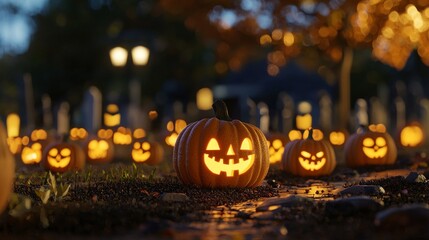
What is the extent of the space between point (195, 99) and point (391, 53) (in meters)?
15.5

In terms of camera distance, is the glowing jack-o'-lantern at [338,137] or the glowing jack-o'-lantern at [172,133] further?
the glowing jack-o'-lantern at [338,137]

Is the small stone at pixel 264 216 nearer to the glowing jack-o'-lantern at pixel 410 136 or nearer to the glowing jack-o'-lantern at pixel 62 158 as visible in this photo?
the glowing jack-o'-lantern at pixel 62 158

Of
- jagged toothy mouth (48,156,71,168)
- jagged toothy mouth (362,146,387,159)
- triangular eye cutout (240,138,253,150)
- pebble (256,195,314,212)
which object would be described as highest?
triangular eye cutout (240,138,253,150)

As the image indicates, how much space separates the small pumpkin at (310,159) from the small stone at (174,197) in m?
4.15

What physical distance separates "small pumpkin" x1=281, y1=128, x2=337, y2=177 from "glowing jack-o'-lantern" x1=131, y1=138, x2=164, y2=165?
377cm

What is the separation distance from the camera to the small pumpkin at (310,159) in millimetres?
11539

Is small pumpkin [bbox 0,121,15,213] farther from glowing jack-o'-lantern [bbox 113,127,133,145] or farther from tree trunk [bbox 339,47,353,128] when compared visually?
tree trunk [bbox 339,47,353,128]

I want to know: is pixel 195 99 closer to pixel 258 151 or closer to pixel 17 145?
pixel 17 145

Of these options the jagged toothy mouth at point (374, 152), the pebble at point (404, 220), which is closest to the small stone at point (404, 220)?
the pebble at point (404, 220)

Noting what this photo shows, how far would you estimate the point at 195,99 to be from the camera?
36469mm

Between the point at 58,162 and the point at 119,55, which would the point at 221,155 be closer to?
the point at 58,162

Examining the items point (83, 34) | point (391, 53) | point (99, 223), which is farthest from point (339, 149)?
point (83, 34)

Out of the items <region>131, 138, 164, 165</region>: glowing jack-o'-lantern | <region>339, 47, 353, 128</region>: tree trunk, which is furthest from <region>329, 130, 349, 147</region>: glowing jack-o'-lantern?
<region>131, 138, 164, 165</region>: glowing jack-o'-lantern

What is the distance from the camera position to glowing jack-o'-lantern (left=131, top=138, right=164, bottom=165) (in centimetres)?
1467
